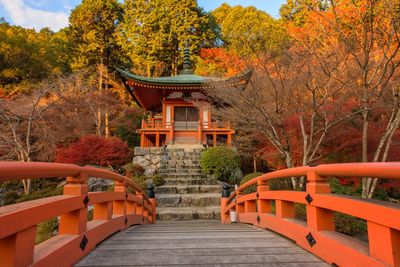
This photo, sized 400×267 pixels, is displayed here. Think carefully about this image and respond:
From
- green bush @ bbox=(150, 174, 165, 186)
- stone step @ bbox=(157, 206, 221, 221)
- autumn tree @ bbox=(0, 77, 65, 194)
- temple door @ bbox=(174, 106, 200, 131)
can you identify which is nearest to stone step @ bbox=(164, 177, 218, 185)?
green bush @ bbox=(150, 174, 165, 186)

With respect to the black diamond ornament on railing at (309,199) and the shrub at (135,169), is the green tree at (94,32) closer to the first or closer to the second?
the shrub at (135,169)

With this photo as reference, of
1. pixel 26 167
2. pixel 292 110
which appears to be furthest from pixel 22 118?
pixel 26 167

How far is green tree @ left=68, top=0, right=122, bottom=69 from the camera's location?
23297mm

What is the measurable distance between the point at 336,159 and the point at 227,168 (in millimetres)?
4012

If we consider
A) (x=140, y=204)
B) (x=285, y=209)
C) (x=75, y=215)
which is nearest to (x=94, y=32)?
(x=140, y=204)

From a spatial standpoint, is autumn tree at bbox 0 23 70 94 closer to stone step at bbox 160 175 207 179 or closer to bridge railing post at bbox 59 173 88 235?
stone step at bbox 160 175 207 179

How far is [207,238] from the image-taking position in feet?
9.84

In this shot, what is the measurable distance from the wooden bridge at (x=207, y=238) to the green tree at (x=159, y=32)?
22076 mm

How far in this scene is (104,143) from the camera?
41.4 feet

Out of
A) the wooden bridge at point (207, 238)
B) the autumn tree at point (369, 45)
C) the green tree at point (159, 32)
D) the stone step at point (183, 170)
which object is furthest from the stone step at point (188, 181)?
the green tree at point (159, 32)

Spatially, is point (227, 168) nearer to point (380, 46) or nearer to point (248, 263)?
point (380, 46)

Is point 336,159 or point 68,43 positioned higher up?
point 68,43

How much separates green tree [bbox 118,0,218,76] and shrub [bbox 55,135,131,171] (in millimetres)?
12671

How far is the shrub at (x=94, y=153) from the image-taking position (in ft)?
39.0
